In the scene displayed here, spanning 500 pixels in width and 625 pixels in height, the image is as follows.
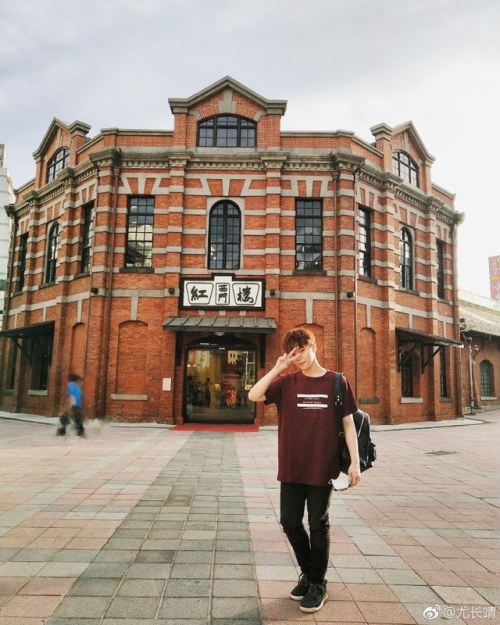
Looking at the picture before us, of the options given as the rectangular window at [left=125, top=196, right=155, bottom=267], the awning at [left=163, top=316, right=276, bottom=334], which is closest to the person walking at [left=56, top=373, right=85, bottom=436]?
the awning at [left=163, top=316, right=276, bottom=334]

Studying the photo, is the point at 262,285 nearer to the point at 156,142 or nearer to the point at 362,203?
the point at 362,203

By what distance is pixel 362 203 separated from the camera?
1677cm

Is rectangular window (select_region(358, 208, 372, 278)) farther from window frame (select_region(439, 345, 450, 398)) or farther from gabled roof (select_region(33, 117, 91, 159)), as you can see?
gabled roof (select_region(33, 117, 91, 159))

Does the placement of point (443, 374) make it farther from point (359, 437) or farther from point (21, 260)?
point (21, 260)

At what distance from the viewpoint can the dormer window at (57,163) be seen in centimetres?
1934

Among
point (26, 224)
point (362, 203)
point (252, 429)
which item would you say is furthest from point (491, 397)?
point (26, 224)

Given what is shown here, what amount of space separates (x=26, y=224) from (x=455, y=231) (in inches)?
802

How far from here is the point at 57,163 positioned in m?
19.8

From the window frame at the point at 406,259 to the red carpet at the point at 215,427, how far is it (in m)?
8.91

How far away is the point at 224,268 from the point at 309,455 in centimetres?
1285

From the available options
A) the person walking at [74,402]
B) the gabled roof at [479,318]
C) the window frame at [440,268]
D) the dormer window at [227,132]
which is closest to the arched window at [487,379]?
the gabled roof at [479,318]

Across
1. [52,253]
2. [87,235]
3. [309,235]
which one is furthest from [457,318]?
[52,253]

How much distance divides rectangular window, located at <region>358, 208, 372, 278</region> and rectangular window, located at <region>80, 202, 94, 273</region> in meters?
10.3

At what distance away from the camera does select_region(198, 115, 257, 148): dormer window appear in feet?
54.2
